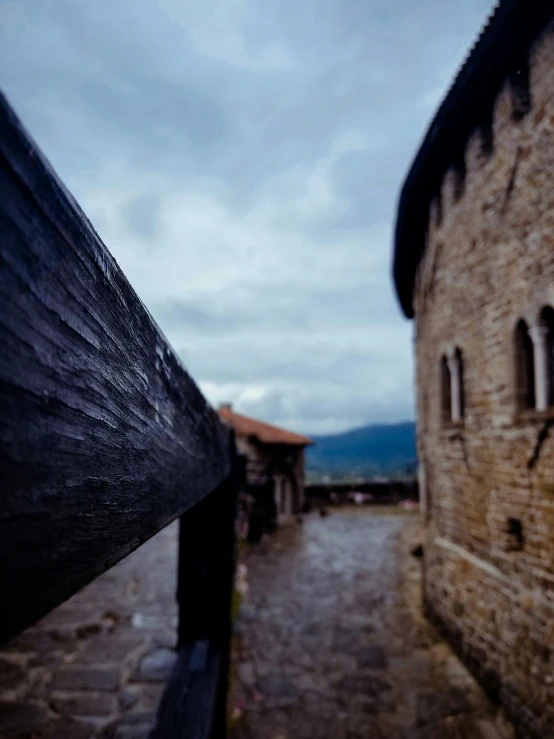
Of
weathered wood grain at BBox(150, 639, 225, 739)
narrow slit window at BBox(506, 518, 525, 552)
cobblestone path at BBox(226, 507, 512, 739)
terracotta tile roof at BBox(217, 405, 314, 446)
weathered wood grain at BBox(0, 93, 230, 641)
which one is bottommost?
cobblestone path at BBox(226, 507, 512, 739)

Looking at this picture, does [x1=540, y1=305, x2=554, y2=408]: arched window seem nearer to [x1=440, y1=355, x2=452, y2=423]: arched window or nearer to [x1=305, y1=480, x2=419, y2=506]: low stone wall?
[x1=440, y1=355, x2=452, y2=423]: arched window

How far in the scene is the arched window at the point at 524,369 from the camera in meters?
4.66

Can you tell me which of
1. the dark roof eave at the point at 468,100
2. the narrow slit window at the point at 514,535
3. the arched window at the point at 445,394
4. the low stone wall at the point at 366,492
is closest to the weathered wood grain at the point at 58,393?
the narrow slit window at the point at 514,535

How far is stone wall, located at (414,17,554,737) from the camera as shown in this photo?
13.8ft

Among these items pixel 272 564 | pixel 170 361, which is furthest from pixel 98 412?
pixel 272 564

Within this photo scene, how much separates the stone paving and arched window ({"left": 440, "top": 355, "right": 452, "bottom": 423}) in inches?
173

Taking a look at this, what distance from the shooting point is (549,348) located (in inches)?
172

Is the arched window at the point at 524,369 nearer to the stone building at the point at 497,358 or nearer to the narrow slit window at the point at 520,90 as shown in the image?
the stone building at the point at 497,358

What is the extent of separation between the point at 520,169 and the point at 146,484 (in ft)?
16.4

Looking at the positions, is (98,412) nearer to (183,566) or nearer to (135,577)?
(183,566)

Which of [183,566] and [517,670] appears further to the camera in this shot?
[517,670]

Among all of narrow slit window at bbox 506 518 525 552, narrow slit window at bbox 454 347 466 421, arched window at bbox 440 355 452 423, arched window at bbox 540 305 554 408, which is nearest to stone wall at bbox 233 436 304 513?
arched window at bbox 440 355 452 423

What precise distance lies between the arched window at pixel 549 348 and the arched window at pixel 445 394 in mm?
2143

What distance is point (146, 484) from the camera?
89cm
